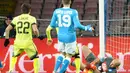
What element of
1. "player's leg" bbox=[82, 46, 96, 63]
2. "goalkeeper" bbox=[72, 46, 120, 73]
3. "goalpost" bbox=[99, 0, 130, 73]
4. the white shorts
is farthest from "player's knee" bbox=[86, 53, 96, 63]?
the white shorts

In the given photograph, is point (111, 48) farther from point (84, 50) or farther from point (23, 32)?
point (23, 32)

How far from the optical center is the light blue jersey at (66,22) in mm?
10906

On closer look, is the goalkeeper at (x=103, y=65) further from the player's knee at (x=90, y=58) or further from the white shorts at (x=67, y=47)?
the white shorts at (x=67, y=47)

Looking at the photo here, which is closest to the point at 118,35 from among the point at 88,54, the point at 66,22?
the point at 88,54

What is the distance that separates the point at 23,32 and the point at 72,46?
1448mm

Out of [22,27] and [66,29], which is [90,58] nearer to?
[22,27]

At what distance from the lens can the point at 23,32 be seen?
473 inches

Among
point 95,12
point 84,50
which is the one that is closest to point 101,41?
point 84,50

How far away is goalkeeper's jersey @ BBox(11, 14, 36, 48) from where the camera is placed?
1197 cm

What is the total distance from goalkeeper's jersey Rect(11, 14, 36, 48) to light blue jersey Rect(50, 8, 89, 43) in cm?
107

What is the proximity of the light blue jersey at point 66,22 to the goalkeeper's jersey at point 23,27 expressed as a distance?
107cm

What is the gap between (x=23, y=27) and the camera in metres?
12.0

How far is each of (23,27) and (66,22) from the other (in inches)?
56.2

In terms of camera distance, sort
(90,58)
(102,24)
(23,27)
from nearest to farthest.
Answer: (23,27)
(102,24)
(90,58)
